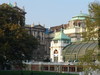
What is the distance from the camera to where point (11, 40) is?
170 feet

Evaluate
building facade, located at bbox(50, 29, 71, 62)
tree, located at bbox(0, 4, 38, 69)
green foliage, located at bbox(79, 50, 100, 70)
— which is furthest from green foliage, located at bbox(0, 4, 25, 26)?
building facade, located at bbox(50, 29, 71, 62)

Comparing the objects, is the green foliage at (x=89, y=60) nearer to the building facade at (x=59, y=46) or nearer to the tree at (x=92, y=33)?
the tree at (x=92, y=33)

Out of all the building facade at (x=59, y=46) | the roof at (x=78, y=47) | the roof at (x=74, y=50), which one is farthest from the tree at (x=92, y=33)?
the building facade at (x=59, y=46)

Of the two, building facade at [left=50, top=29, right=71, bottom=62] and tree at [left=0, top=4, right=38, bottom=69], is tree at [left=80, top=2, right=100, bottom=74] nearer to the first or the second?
tree at [left=0, top=4, right=38, bottom=69]

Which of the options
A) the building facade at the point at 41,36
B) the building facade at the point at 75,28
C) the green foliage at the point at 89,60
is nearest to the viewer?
the green foliage at the point at 89,60

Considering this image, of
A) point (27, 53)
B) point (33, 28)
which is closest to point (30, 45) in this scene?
point (27, 53)

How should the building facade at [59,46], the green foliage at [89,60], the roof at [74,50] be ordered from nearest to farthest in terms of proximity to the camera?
the green foliage at [89,60]
the roof at [74,50]
the building facade at [59,46]

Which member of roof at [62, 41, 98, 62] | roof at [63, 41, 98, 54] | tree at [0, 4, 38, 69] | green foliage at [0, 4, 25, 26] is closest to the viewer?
tree at [0, 4, 38, 69]

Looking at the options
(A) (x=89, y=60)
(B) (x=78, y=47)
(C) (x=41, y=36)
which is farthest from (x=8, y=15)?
(C) (x=41, y=36)

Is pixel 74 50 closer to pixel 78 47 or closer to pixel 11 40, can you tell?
pixel 78 47

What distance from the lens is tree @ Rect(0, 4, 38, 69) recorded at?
166 ft

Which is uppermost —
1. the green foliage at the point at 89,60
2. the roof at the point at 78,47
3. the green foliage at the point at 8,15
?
the green foliage at the point at 8,15

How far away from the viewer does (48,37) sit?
15038cm

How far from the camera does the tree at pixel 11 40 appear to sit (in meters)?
50.7
